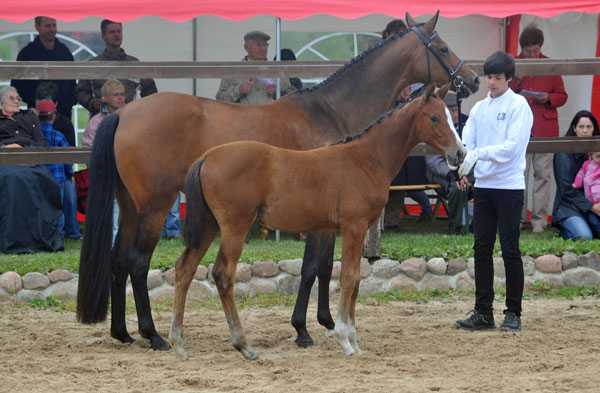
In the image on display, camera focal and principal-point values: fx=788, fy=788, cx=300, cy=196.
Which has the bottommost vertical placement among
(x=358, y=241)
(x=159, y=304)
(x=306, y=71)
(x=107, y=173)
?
(x=159, y=304)

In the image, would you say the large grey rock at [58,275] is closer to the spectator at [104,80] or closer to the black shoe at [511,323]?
the spectator at [104,80]

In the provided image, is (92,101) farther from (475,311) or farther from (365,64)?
(475,311)

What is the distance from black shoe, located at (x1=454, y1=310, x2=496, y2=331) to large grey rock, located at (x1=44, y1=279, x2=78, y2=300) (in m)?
3.58

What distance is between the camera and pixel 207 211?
5250 mm

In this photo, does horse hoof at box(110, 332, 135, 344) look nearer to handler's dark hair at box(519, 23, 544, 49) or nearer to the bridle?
the bridle

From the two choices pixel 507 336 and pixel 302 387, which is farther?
pixel 507 336

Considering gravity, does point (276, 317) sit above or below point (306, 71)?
below

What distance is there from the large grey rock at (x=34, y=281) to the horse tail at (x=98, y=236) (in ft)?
5.71

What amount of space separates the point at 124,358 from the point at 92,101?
4705mm

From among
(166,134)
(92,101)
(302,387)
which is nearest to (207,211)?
(166,134)

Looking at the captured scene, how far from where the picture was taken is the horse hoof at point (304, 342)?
19.1 ft

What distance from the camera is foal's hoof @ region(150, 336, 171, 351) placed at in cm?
571

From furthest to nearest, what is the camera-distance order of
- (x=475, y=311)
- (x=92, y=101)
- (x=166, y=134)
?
1. (x=92, y=101)
2. (x=475, y=311)
3. (x=166, y=134)

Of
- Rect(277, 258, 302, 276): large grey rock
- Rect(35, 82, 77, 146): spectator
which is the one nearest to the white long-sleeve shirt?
Rect(277, 258, 302, 276): large grey rock
